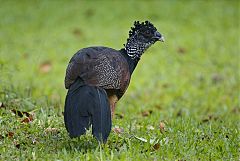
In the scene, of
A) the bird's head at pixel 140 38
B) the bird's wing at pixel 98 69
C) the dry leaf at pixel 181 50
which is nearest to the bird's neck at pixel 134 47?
the bird's head at pixel 140 38

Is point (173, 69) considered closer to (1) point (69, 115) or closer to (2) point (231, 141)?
(2) point (231, 141)

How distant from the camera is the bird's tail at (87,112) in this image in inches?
198

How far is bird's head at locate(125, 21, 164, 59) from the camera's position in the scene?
244 inches

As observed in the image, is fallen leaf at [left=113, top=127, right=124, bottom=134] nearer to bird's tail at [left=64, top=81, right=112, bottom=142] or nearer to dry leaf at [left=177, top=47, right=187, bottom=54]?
bird's tail at [left=64, top=81, right=112, bottom=142]

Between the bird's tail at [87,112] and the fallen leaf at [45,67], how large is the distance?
7.16 meters

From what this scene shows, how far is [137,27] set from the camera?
245 inches

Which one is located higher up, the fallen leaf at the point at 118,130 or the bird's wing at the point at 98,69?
the bird's wing at the point at 98,69

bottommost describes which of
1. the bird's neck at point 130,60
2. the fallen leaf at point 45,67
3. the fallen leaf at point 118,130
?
the fallen leaf at point 118,130

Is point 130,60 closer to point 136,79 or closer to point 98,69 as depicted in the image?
point 98,69

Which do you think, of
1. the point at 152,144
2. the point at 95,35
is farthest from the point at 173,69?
the point at 152,144

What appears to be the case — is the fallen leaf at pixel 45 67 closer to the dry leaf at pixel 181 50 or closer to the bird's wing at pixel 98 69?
the dry leaf at pixel 181 50

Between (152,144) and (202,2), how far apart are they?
1204cm

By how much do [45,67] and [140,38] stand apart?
6436mm

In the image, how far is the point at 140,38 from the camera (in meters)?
6.25
